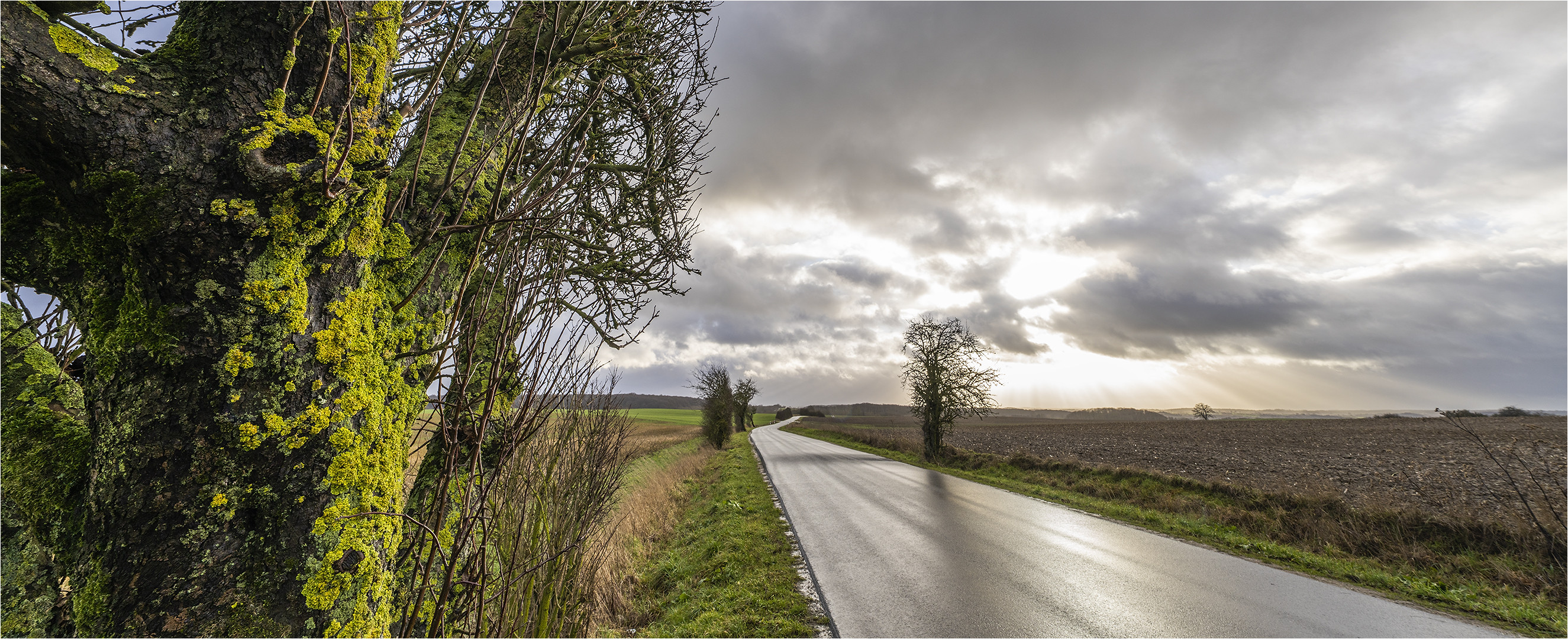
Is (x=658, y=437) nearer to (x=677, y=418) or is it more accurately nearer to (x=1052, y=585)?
(x=1052, y=585)

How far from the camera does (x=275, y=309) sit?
154cm

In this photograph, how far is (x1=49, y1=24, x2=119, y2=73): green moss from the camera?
1373 mm

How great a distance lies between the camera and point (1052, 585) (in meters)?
6.61

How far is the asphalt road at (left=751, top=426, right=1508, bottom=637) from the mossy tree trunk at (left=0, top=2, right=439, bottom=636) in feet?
17.1

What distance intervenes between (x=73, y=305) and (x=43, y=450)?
0.47 m

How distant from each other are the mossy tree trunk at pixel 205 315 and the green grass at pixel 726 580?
16.8 ft

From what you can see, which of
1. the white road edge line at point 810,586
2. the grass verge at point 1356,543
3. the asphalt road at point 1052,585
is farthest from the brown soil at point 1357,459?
the white road edge line at point 810,586

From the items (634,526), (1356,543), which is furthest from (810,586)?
(1356,543)

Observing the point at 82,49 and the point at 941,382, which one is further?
the point at 941,382

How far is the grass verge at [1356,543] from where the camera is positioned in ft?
21.3

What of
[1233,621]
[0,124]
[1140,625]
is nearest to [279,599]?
[0,124]

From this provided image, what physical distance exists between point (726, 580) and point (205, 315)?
7137 millimetres

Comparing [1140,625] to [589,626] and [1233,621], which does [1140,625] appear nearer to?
[1233,621]

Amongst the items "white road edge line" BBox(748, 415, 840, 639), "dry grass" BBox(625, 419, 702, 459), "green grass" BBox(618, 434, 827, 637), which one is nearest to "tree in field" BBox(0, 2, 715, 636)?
"white road edge line" BBox(748, 415, 840, 639)
